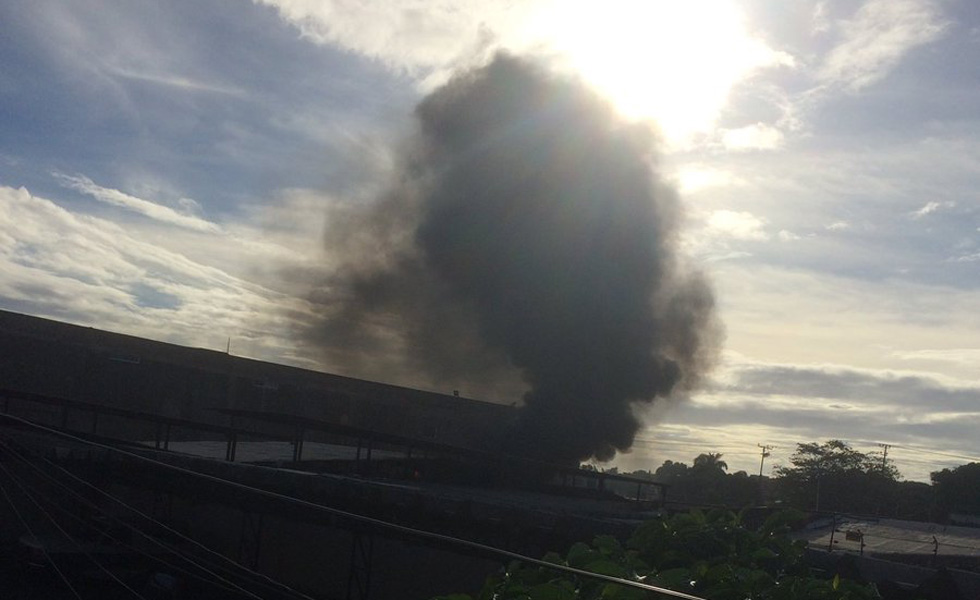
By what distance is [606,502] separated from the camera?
1196 inches

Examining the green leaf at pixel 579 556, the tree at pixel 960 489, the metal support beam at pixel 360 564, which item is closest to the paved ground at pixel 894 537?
the metal support beam at pixel 360 564

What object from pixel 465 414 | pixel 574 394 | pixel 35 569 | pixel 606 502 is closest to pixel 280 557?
pixel 35 569

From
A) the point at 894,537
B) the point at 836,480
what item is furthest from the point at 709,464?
the point at 894,537

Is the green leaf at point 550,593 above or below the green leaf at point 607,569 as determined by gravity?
below

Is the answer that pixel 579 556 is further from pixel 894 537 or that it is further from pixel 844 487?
pixel 844 487

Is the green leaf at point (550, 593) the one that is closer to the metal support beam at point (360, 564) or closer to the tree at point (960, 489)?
the metal support beam at point (360, 564)

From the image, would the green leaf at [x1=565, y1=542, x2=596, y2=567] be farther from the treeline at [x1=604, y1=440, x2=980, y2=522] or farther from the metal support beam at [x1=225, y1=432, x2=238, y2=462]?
the treeline at [x1=604, y1=440, x2=980, y2=522]

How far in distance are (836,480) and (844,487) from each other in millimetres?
1274

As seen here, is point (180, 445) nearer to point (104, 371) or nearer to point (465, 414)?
point (104, 371)

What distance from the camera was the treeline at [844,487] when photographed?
5731 cm

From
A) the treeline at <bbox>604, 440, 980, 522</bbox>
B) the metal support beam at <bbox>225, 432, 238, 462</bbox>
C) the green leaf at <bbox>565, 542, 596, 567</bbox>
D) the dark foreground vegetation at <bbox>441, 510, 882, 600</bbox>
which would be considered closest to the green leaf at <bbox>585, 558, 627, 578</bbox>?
the dark foreground vegetation at <bbox>441, 510, 882, 600</bbox>

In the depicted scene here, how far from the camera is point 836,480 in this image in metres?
64.4

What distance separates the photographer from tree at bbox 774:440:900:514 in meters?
59.9

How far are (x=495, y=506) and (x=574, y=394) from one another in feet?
98.2
